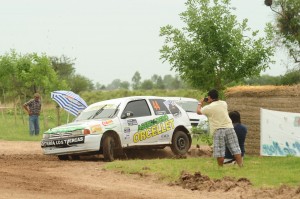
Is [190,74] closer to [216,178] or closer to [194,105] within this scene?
[216,178]

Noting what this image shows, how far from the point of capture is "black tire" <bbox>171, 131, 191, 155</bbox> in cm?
1977

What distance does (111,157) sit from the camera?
17812mm

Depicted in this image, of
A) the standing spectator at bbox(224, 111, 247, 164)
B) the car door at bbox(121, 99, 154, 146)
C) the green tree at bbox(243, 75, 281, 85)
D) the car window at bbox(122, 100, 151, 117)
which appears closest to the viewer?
the standing spectator at bbox(224, 111, 247, 164)

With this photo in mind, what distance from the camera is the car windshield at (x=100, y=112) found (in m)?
18.7

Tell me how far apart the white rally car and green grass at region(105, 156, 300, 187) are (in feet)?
4.39

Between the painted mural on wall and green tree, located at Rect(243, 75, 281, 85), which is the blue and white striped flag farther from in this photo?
the painted mural on wall

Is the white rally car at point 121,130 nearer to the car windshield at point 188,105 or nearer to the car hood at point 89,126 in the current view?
the car hood at point 89,126

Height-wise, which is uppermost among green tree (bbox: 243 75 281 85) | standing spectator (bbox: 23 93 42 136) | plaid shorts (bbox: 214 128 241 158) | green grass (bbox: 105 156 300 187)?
green tree (bbox: 243 75 281 85)

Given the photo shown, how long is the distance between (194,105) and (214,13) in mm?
10633

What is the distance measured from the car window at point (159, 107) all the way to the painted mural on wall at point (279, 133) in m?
2.83

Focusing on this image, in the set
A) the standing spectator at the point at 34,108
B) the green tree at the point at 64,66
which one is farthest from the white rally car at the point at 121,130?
the green tree at the point at 64,66

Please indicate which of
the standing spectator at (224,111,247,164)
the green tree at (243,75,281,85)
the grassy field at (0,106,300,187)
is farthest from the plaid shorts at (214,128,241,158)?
the green tree at (243,75,281,85)

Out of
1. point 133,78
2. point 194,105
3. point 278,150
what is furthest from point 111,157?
point 133,78

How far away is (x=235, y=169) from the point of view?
48.5 ft
